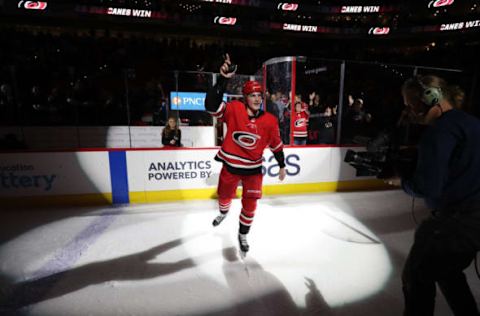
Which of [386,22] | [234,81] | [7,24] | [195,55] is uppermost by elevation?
[386,22]

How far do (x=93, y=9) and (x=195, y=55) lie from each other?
4.44 metres

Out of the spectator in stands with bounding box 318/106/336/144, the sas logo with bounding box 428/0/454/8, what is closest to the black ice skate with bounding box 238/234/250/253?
the spectator in stands with bounding box 318/106/336/144

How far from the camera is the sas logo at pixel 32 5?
10805mm

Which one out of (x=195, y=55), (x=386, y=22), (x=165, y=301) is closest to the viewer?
(x=165, y=301)

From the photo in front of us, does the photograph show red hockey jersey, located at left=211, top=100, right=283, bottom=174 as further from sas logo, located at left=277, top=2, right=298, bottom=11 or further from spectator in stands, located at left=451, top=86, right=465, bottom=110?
sas logo, located at left=277, top=2, right=298, bottom=11

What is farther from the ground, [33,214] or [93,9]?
[93,9]

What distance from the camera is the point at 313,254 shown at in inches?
117

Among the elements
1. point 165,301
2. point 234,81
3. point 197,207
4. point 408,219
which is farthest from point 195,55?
A: point 165,301

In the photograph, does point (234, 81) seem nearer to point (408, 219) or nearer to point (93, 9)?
point (408, 219)

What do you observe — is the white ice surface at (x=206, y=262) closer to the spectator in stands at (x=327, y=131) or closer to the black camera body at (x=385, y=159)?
the black camera body at (x=385, y=159)

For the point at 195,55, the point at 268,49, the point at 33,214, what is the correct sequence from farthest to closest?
the point at 268,49 < the point at 195,55 < the point at 33,214

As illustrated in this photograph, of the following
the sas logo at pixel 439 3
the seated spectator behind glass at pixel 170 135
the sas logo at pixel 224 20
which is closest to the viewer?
the seated spectator behind glass at pixel 170 135

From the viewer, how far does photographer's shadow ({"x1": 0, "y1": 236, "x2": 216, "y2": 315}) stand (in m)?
2.25

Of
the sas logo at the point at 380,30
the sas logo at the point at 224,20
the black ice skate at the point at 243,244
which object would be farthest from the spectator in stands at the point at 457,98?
the sas logo at the point at 380,30
